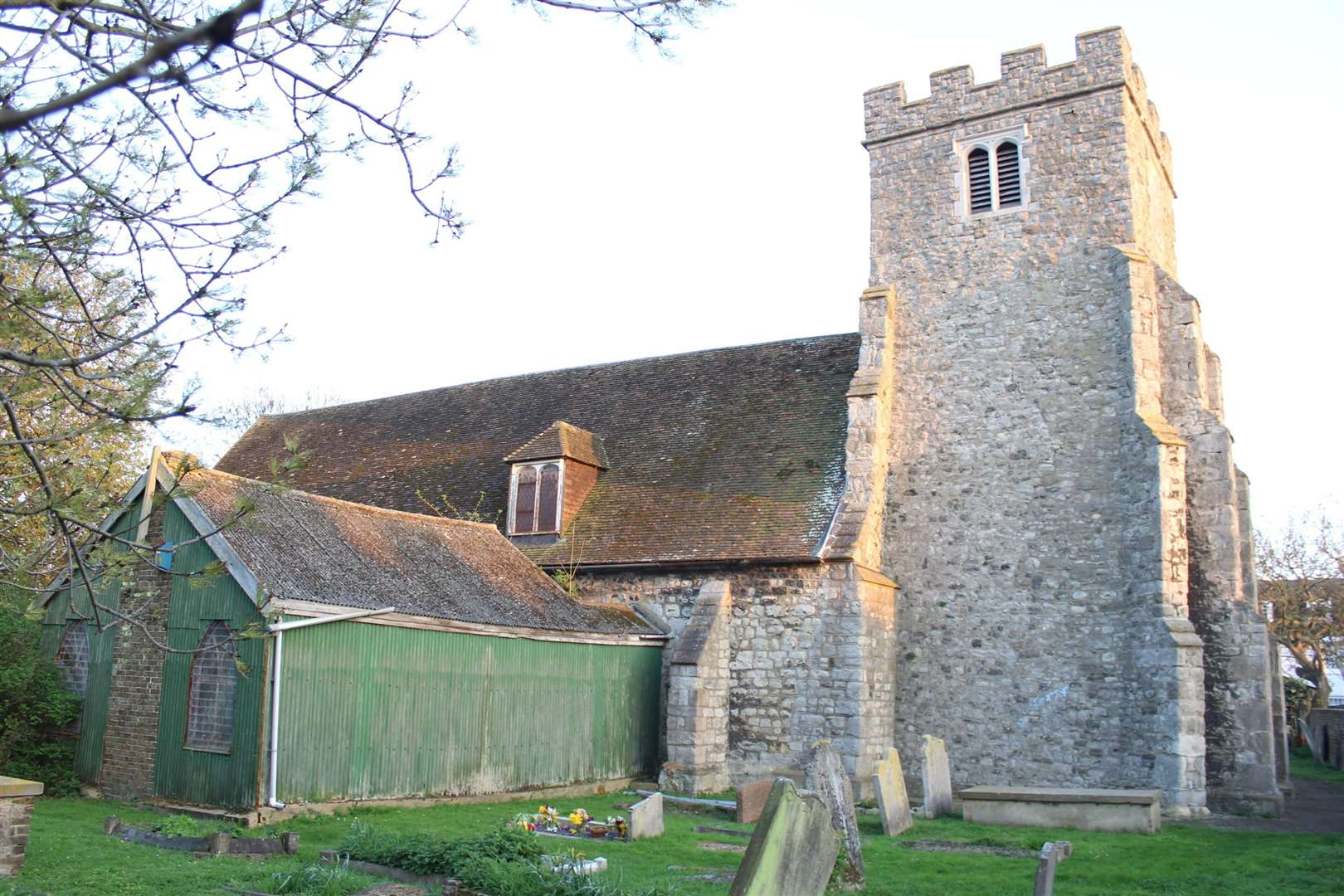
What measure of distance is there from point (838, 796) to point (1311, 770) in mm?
21016

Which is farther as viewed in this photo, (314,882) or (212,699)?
(212,699)

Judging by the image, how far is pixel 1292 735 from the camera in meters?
34.2

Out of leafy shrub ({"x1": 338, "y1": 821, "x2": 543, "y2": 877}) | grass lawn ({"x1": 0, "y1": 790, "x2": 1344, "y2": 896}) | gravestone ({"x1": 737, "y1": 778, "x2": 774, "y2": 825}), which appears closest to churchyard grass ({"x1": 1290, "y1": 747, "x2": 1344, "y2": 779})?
grass lawn ({"x1": 0, "y1": 790, "x2": 1344, "y2": 896})

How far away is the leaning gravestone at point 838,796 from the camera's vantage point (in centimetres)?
1015

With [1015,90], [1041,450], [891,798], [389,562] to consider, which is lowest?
[891,798]

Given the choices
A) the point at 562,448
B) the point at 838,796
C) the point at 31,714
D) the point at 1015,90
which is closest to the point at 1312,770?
the point at 1015,90

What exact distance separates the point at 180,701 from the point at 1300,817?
54.7ft

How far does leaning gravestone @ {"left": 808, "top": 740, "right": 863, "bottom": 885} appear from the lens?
33.3ft

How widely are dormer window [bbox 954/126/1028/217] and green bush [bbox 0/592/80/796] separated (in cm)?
1787

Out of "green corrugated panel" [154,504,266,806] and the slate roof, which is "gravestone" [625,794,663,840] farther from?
"green corrugated panel" [154,504,266,806]

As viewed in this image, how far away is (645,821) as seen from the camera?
1269cm

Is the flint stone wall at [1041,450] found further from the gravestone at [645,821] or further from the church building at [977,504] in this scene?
the gravestone at [645,821]

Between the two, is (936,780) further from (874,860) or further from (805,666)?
(874,860)

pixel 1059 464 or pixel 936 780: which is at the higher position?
pixel 1059 464
